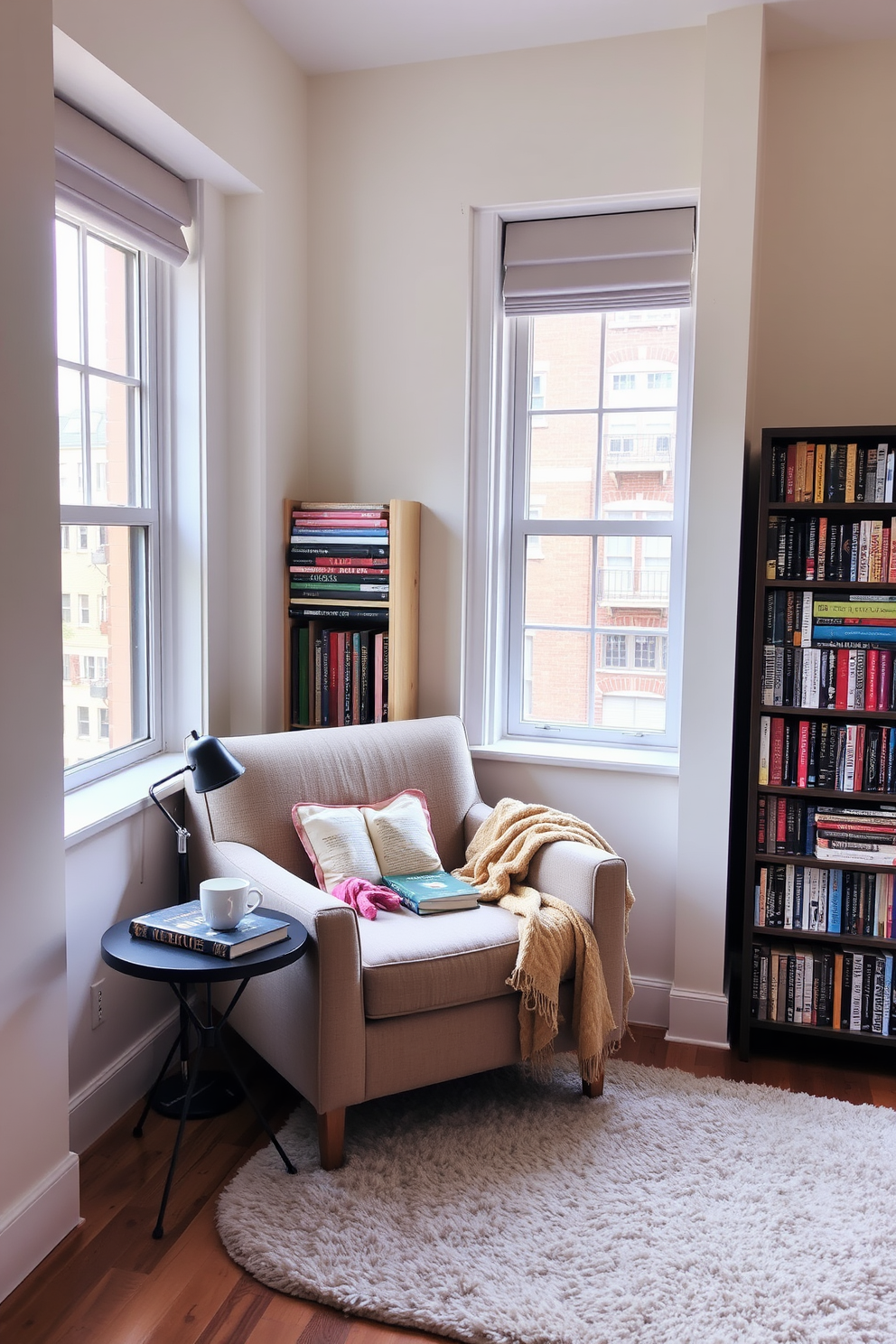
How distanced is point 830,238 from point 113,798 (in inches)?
98.5

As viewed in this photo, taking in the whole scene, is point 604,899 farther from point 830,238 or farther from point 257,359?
point 830,238

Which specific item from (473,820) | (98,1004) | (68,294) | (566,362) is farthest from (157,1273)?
(566,362)

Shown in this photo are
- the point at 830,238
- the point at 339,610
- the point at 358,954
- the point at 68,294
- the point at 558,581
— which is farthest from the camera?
the point at 558,581

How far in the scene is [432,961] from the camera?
2.27 metres

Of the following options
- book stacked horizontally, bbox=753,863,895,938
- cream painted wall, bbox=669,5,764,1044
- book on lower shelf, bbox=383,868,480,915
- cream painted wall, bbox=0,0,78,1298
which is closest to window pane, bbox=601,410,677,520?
cream painted wall, bbox=669,5,764,1044

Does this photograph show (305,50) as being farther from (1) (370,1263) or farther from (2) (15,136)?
(1) (370,1263)

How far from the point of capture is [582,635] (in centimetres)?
325

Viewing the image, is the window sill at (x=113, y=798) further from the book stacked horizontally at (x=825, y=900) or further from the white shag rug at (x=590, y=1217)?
the book stacked horizontally at (x=825, y=900)

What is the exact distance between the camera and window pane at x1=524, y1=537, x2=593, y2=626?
3234 mm

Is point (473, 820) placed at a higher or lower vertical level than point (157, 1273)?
higher

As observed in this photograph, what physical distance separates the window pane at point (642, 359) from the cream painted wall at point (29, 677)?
1775mm

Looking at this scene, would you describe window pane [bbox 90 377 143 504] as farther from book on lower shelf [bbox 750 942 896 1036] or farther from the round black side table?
book on lower shelf [bbox 750 942 896 1036]

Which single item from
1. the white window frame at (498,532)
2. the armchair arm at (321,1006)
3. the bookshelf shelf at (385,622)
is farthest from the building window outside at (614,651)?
the armchair arm at (321,1006)

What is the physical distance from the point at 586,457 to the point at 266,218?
118cm
